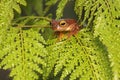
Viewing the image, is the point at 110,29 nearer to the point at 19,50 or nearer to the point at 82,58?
the point at 82,58

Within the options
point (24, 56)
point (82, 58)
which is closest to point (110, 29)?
point (82, 58)

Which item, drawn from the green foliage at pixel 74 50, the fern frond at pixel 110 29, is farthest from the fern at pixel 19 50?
the fern frond at pixel 110 29

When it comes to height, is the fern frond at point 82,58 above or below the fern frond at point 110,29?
below

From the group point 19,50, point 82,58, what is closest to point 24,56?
point 19,50

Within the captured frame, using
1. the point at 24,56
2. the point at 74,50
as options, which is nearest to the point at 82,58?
the point at 74,50

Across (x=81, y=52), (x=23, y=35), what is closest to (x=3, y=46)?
(x=23, y=35)

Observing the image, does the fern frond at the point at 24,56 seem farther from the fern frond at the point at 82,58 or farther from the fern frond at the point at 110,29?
the fern frond at the point at 110,29

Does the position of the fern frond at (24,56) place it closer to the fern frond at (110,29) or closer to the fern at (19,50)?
the fern at (19,50)

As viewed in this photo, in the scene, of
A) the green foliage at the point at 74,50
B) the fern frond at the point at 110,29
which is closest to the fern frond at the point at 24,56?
the green foliage at the point at 74,50

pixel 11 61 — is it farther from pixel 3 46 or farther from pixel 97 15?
pixel 97 15

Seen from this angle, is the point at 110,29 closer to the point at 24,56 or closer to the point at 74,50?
the point at 74,50

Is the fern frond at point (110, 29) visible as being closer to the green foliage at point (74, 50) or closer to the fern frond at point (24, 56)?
the green foliage at point (74, 50)
